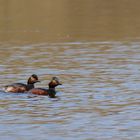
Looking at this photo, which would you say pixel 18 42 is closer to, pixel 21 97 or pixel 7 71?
pixel 7 71

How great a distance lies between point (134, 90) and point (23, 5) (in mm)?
26715

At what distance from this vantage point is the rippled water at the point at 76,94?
15.6 meters

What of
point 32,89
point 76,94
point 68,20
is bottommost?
point 76,94

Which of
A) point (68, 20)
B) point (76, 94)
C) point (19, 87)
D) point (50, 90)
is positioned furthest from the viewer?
point (68, 20)

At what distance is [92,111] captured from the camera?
17562 mm

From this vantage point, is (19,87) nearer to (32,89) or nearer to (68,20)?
(32,89)

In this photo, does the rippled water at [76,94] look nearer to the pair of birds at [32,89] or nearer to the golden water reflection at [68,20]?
the pair of birds at [32,89]

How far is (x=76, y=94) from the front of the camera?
19750mm

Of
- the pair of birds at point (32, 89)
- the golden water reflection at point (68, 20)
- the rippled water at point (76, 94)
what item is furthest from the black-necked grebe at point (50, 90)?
the golden water reflection at point (68, 20)

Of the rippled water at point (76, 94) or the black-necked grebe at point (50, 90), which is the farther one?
the black-necked grebe at point (50, 90)

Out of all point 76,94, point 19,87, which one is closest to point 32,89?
point 19,87

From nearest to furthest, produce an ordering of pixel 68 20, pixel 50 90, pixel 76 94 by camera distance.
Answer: pixel 76 94 < pixel 50 90 < pixel 68 20

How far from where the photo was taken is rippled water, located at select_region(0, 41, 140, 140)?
15641mm

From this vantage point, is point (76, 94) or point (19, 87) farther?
point (19, 87)
